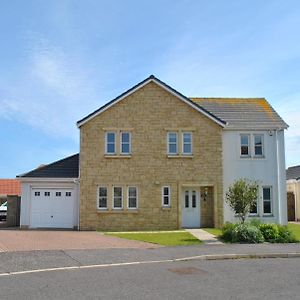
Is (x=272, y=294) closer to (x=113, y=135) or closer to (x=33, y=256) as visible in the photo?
(x=33, y=256)

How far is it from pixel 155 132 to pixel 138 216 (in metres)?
4.78

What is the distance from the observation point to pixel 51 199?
27.3 m

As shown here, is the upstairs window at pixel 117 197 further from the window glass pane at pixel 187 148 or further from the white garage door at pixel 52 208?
the window glass pane at pixel 187 148

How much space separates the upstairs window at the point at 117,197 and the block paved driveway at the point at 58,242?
4.12 meters

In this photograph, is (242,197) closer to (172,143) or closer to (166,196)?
(166,196)

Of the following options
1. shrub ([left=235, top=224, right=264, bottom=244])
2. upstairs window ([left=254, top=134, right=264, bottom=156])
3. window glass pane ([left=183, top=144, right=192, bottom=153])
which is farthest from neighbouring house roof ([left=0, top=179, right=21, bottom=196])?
shrub ([left=235, top=224, right=264, bottom=244])

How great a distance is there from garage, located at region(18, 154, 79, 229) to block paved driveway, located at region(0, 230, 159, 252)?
3.92 metres

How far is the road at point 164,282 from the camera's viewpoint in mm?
9352

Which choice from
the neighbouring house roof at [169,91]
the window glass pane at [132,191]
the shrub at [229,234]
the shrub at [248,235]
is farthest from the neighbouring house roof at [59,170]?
the shrub at [248,235]

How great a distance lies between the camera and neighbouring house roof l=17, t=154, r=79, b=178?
89.1 feet

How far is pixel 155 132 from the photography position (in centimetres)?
2691

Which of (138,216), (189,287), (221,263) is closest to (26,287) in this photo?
(189,287)

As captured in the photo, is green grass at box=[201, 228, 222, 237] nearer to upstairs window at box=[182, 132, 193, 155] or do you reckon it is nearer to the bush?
the bush

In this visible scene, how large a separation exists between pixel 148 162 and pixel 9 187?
28674 millimetres
